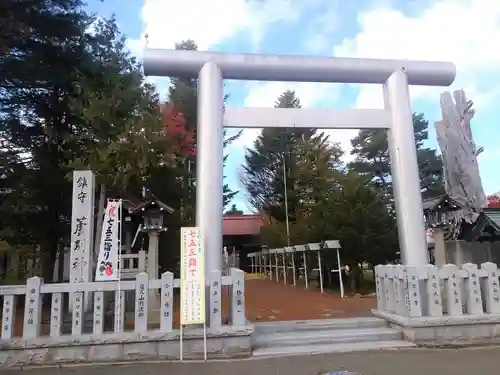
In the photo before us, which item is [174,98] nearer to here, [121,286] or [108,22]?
[108,22]

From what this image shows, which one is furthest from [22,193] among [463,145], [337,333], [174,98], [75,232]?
[174,98]

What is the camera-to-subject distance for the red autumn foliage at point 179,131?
1723 centimetres

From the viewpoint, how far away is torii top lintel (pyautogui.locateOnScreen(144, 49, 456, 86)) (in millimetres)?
7180

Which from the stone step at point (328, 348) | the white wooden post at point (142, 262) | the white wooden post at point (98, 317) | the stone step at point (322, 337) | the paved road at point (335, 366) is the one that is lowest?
the paved road at point (335, 366)

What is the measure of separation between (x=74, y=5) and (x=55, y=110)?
9.69 ft

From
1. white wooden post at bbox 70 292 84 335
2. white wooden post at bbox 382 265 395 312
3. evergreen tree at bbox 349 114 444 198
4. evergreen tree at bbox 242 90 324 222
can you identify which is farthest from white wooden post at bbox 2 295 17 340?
evergreen tree at bbox 349 114 444 198

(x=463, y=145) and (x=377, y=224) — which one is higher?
(x=463, y=145)

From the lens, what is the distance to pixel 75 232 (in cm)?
704

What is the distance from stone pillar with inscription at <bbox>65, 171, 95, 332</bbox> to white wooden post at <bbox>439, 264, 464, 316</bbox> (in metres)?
5.95

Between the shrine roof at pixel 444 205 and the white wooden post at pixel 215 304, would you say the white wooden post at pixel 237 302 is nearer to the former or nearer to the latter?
the white wooden post at pixel 215 304

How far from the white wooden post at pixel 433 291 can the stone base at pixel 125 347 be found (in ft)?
9.91

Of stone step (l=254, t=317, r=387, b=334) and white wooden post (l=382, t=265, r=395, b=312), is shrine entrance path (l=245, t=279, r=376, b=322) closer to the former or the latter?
white wooden post (l=382, t=265, r=395, b=312)

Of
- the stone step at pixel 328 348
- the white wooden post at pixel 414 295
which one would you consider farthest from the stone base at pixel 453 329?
the stone step at pixel 328 348

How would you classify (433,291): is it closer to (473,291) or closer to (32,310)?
(473,291)
